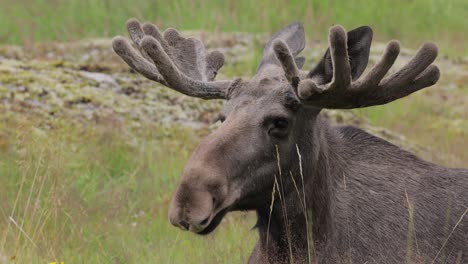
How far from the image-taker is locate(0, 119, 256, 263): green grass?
677cm

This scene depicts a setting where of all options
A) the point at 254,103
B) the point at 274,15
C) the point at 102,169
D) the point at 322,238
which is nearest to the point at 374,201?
the point at 322,238

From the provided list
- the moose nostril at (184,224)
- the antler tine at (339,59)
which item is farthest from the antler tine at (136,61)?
the moose nostril at (184,224)

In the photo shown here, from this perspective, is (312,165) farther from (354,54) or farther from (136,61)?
(136,61)

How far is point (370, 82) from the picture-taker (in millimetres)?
5191

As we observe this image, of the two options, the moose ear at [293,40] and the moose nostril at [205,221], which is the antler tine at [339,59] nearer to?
the moose ear at [293,40]

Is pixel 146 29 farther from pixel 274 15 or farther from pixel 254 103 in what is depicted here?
pixel 274 15

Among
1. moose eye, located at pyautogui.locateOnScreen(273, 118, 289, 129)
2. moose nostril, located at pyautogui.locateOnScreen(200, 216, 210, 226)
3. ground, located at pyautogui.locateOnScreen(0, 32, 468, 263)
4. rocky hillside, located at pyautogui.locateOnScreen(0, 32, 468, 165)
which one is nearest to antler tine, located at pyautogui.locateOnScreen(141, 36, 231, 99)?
moose eye, located at pyautogui.locateOnScreen(273, 118, 289, 129)

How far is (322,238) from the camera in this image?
18.1 feet

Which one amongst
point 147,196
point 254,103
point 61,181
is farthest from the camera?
point 147,196

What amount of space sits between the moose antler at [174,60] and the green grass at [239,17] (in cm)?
637

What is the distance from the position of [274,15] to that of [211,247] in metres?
6.57

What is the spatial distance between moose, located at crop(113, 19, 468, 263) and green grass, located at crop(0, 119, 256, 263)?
111 cm

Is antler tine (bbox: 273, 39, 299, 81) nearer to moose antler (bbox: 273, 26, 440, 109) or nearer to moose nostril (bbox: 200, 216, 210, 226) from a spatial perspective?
moose antler (bbox: 273, 26, 440, 109)

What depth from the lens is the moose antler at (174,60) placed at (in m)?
5.51
